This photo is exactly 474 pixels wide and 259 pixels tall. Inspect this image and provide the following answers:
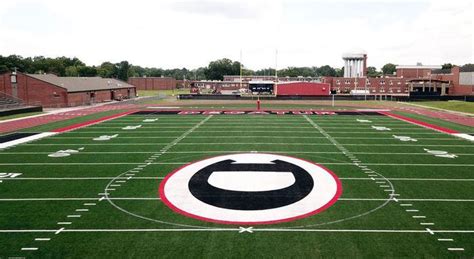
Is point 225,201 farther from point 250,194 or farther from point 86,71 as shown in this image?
point 86,71

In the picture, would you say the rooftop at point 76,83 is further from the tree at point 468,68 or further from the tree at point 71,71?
the tree at point 468,68

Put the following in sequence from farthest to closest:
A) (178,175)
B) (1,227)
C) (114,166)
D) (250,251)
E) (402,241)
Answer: (114,166)
(178,175)
(1,227)
(402,241)
(250,251)

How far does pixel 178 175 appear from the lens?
53.7 ft

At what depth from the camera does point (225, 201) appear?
42.6 ft

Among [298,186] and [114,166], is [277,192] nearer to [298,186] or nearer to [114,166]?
[298,186]

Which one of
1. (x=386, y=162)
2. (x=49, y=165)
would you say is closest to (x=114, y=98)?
(x=49, y=165)

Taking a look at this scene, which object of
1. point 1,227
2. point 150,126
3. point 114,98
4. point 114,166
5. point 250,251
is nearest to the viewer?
point 250,251

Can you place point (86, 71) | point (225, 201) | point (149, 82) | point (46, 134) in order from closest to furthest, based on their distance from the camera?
point (225, 201) → point (46, 134) → point (86, 71) → point (149, 82)

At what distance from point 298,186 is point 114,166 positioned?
8.31 metres

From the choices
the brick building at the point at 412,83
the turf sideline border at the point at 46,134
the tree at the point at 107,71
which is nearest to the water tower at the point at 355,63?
the brick building at the point at 412,83

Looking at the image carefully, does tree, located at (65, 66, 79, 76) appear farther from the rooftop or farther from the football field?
the football field

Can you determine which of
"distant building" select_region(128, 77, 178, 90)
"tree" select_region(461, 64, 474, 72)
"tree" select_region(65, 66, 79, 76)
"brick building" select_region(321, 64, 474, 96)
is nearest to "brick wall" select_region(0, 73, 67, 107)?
"brick building" select_region(321, 64, 474, 96)

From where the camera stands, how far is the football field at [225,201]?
966 cm

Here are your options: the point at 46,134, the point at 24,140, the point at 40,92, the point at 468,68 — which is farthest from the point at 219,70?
the point at 24,140
